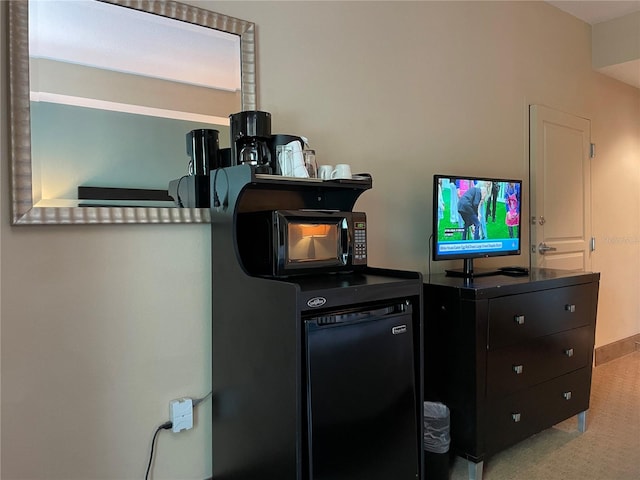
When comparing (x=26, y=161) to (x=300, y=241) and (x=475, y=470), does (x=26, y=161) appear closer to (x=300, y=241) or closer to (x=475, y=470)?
(x=300, y=241)

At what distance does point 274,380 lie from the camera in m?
1.51

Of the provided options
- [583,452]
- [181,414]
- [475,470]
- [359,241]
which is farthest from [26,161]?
[583,452]

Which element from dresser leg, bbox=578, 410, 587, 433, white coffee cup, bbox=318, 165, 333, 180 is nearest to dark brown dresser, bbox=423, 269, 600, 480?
dresser leg, bbox=578, 410, 587, 433

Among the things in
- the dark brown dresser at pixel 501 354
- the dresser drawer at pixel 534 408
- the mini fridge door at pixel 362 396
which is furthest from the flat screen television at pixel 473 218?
the mini fridge door at pixel 362 396

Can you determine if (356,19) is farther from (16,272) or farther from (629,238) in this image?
(629,238)

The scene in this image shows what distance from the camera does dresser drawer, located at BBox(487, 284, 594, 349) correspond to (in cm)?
219

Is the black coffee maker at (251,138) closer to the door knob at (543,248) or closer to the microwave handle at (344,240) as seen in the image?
the microwave handle at (344,240)

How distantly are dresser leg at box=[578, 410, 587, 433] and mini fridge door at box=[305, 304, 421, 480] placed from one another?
4.76 ft

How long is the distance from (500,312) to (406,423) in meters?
0.80

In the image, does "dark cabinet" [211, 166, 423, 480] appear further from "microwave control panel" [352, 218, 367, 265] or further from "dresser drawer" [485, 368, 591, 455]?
"dresser drawer" [485, 368, 591, 455]

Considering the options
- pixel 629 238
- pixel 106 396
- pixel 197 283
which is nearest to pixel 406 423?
pixel 197 283

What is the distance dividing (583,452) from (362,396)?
5.21 feet

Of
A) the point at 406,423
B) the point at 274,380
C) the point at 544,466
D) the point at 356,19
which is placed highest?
the point at 356,19

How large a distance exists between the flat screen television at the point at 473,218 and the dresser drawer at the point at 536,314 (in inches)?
12.3
